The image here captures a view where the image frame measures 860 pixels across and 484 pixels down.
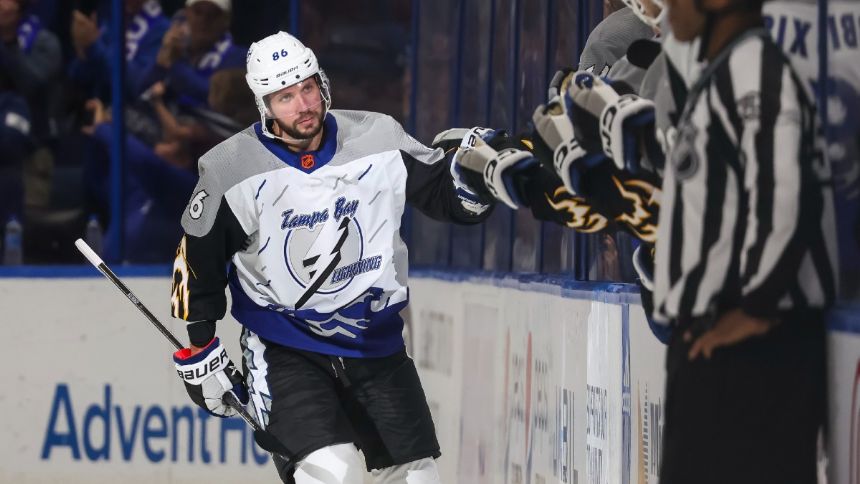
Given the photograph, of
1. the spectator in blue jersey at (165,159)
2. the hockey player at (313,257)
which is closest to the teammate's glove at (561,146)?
the hockey player at (313,257)

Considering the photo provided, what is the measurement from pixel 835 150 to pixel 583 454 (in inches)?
79.5

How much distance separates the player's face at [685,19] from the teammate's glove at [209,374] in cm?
245

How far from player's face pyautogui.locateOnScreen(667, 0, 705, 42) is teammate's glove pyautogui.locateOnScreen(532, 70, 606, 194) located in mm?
370

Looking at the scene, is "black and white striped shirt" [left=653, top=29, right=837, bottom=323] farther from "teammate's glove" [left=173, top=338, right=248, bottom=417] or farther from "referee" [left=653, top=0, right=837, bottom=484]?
"teammate's glove" [left=173, top=338, right=248, bottom=417]

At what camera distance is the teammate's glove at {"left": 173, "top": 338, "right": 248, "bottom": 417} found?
4.74m

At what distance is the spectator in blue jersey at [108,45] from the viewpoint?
826cm

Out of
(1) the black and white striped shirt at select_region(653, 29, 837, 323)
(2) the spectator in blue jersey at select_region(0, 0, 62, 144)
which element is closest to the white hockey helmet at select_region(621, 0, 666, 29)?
(1) the black and white striped shirt at select_region(653, 29, 837, 323)

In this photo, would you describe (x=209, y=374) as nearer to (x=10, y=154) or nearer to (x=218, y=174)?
(x=218, y=174)

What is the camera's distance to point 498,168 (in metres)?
3.58

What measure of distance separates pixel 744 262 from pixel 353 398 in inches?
94.9

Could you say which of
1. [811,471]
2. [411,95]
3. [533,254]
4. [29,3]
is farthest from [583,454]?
[29,3]

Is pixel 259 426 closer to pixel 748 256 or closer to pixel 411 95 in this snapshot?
pixel 748 256

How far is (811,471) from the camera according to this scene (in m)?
2.46

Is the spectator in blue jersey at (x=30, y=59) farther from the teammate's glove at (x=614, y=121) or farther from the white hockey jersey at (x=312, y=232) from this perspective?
the teammate's glove at (x=614, y=121)
